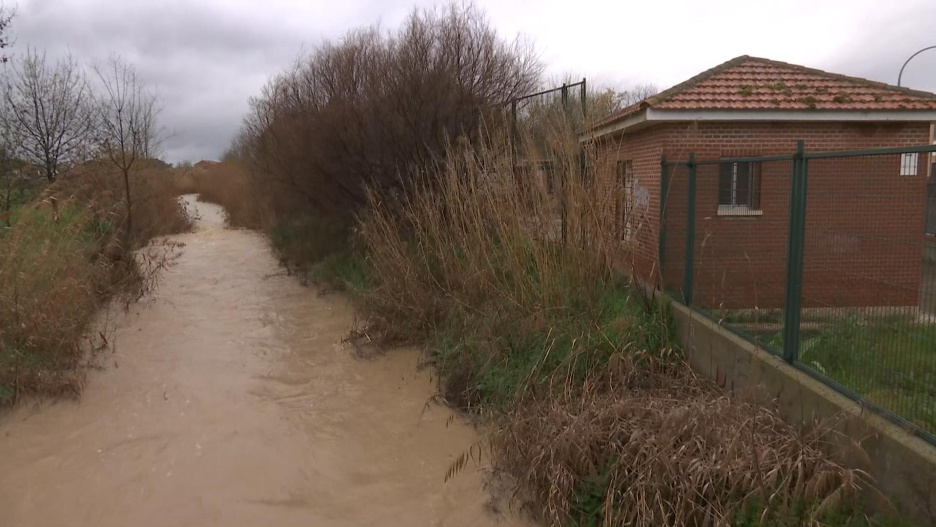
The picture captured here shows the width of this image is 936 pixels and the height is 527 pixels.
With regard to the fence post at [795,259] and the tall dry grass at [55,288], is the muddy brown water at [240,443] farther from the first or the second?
the fence post at [795,259]

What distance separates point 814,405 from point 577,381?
177 cm

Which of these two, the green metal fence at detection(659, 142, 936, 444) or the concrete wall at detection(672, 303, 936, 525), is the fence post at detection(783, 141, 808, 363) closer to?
the green metal fence at detection(659, 142, 936, 444)

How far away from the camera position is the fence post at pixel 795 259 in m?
4.75

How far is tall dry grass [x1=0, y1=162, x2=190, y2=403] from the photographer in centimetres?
713

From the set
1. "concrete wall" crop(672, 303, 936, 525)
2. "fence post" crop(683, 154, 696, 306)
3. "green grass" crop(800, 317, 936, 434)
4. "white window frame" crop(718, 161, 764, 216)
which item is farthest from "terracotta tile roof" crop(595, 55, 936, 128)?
"green grass" crop(800, 317, 936, 434)

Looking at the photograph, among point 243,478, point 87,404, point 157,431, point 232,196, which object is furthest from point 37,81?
point 232,196

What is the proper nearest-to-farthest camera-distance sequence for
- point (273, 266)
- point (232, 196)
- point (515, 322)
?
point (515, 322) → point (273, 266) → point (232, 196)

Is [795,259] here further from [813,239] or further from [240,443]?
[240,443]

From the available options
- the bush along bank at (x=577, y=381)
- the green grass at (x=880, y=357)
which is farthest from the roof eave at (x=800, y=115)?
the green grass at (x=880, y=357)

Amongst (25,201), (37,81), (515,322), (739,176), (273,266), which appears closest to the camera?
(515,322)

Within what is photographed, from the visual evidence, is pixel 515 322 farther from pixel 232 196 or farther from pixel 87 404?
pixel 232 196

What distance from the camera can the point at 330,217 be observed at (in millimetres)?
14266

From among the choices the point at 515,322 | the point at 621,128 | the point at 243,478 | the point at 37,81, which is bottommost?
the point at 243,478

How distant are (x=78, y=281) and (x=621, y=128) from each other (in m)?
7.14
